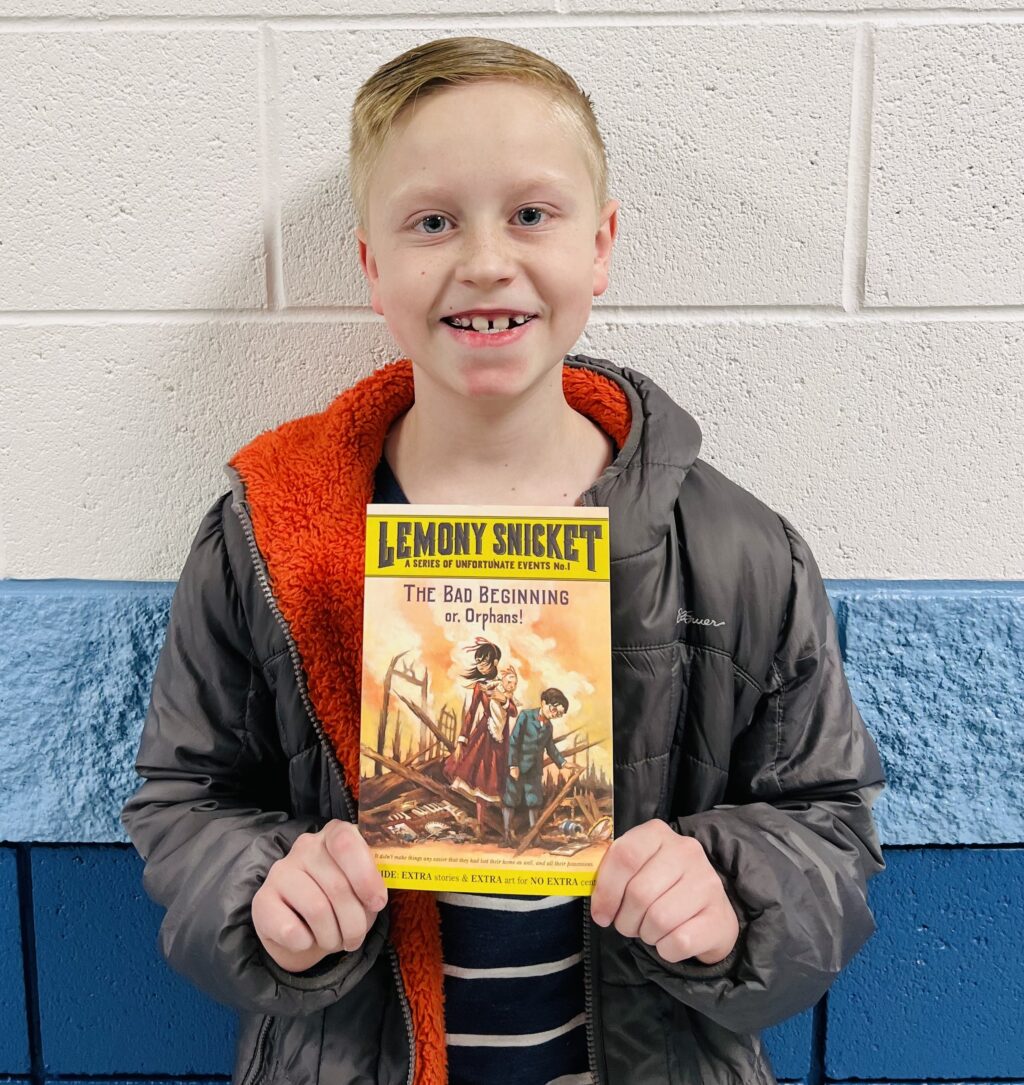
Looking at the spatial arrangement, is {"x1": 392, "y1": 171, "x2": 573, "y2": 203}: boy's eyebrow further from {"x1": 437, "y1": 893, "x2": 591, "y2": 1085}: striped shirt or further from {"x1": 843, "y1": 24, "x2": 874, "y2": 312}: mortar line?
{"x1": 437, "y1": 893, "x2": 591, "y2": 1085}: striped shirt

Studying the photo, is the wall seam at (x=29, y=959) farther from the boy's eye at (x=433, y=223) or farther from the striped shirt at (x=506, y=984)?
the boy's eye at (x=433, y=223)

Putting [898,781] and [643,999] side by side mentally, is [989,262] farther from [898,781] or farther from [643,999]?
[643,999]

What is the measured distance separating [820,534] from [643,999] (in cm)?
61

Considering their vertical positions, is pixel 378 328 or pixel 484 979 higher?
pixel 378 328

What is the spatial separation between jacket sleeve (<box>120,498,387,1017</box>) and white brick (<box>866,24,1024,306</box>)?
870 millimetres

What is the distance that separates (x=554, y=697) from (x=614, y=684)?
14 cm

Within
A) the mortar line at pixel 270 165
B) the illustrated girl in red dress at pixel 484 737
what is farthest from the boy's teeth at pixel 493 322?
the mortar line at pixel 270 165

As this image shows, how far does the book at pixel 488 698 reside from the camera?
0.82 metres

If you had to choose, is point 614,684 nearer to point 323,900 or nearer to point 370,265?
point 323,900

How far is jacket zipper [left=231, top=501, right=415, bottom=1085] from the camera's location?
930mm

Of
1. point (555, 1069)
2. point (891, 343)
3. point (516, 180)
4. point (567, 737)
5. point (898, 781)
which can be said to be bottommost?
point (555, 1069)

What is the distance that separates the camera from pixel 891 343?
118 centimetres

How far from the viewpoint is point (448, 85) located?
0.88 m

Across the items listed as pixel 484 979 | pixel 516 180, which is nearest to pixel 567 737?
pixel 484 979
